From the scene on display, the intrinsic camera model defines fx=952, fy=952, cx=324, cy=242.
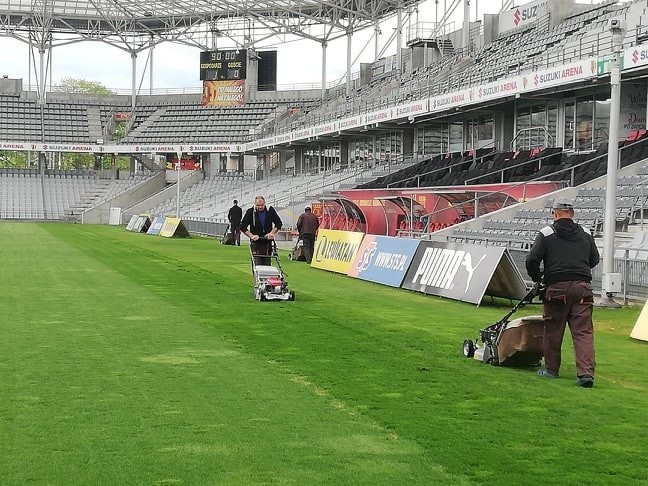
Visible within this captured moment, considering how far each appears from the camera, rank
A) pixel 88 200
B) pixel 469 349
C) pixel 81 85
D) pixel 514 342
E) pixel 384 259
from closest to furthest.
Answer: pixel 514 342 < pixel 469 349 < pixel 384 259 < pixel 88 200 < pixel 81 85

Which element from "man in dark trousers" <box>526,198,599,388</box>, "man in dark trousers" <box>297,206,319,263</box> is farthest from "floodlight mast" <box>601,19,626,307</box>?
"man in dark trousers" <box>297,206,319,263</box>

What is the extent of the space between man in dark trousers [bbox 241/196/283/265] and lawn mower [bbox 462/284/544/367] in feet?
22.7

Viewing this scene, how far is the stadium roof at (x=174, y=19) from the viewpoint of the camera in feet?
220

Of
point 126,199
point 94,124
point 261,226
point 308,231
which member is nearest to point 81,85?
point 94,124

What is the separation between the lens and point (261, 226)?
17000 millimetres

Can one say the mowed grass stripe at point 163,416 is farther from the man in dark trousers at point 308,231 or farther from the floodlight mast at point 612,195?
the man in dark trousers at point 308,231

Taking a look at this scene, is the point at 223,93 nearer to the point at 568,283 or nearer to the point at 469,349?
the point at 469,349

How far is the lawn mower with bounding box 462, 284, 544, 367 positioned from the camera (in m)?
10.0

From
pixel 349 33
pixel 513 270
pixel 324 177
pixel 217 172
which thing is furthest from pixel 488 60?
pixel 217 172

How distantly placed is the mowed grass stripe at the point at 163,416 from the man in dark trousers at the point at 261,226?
3.33 m

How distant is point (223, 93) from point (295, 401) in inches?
2829

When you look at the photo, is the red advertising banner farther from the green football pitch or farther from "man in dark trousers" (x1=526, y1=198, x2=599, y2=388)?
"man in dark trousers" (x1=526, y1=198, x2=599, y2=388)

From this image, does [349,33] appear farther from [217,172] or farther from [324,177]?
[217,172]

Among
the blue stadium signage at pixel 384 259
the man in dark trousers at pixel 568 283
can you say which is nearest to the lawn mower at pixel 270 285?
the blue stadium signage at pixel 384 259
